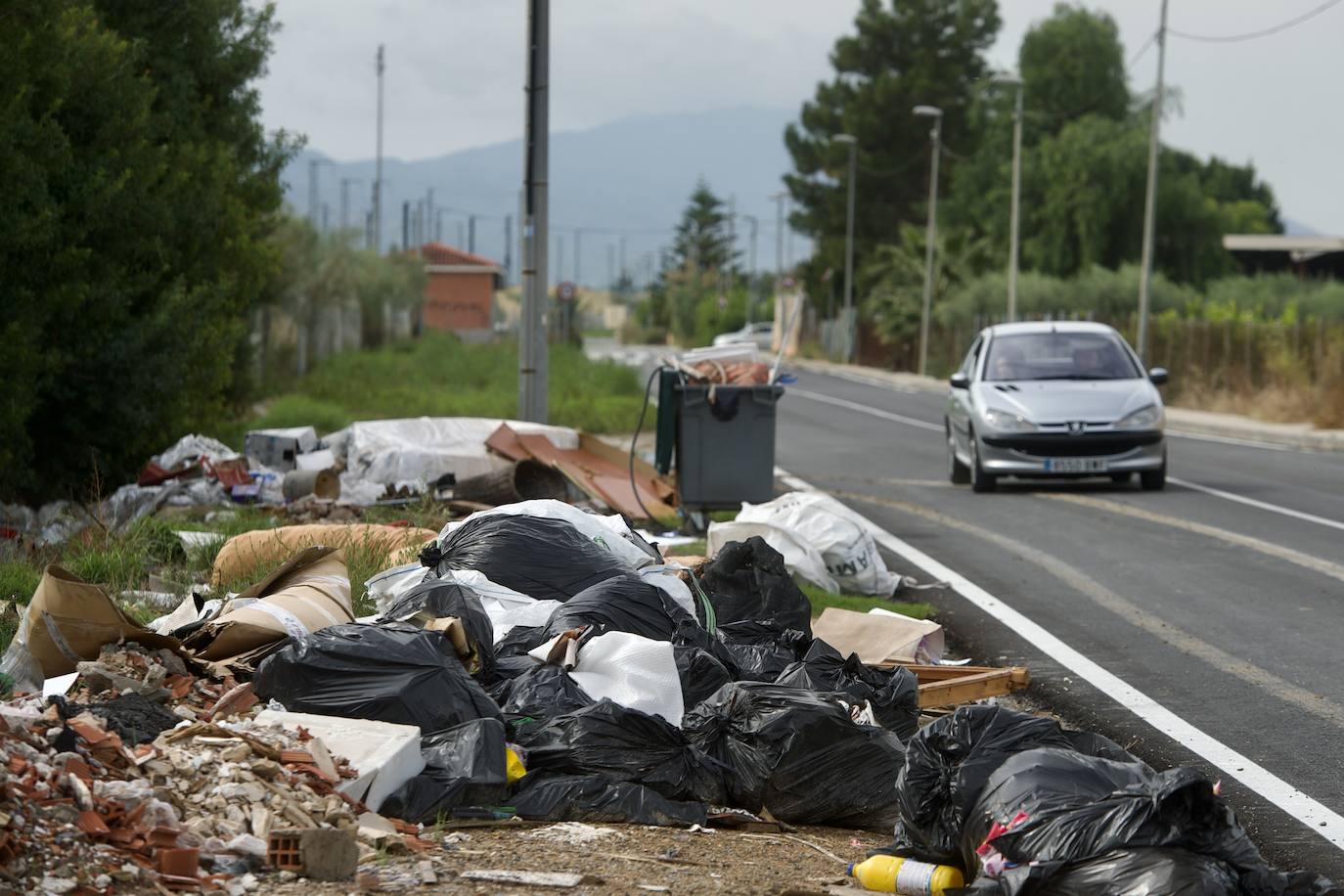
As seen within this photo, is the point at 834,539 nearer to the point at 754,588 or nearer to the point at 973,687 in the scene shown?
the point at 754,588

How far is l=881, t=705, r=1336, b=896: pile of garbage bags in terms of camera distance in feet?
13.9

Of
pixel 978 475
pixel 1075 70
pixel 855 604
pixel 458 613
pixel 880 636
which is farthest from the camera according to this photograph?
pixel 1075 70

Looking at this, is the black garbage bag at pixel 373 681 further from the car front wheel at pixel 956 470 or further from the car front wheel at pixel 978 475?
the car front wheel at pixel 956 470

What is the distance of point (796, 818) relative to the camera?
18.4ft

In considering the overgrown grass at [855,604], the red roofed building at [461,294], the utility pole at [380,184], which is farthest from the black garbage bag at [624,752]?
the red roofed building at [461,294]

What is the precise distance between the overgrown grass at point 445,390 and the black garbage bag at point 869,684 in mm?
14884

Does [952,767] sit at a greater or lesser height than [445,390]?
greater

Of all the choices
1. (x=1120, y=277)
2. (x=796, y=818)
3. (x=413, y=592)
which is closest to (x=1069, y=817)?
(x=796, y=818)

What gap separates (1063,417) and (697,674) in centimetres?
1059

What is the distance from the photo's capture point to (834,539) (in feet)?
32.5

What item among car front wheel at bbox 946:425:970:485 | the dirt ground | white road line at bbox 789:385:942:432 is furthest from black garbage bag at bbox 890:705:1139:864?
white road line at bbox 789:385:942:432

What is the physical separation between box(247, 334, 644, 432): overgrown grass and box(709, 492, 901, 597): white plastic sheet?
11.8 meters

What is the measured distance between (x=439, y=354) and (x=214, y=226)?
27962 millimetres

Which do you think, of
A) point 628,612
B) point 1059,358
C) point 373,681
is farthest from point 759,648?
point 1059,358
